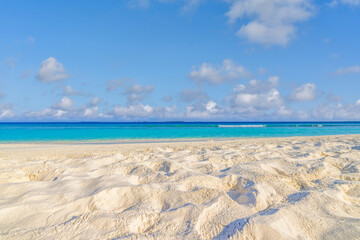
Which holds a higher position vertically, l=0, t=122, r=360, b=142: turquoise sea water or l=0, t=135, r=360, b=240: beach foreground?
l=0, t=135, r=360, b=240: beach foreground

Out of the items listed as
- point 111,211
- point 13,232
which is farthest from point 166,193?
point 13,232

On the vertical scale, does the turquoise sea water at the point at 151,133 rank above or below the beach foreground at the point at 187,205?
below

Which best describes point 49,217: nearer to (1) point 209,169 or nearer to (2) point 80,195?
(2) point 80,195

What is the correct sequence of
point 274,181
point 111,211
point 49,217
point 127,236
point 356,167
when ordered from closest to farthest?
point 127,236 → point 49,217 → point 111,211 → point 274,181 → point 356,167

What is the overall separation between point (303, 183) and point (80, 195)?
3.17 m

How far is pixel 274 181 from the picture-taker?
3.32 meters

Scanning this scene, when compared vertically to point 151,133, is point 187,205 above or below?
above

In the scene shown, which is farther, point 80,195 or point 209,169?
point 209,169

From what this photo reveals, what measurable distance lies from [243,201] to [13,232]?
7.77 feet

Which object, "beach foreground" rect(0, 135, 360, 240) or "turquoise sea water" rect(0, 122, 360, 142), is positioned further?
"turquoise sea water" rect(0, 122, 360, 142)

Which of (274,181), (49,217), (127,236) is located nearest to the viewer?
(127,236)

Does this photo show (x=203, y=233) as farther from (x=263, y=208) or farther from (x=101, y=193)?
(x=101, y=193)

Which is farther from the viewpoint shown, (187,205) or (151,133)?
(151,133)

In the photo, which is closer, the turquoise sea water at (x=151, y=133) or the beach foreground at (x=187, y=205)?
the beach foreground at (x=187, y=205)
